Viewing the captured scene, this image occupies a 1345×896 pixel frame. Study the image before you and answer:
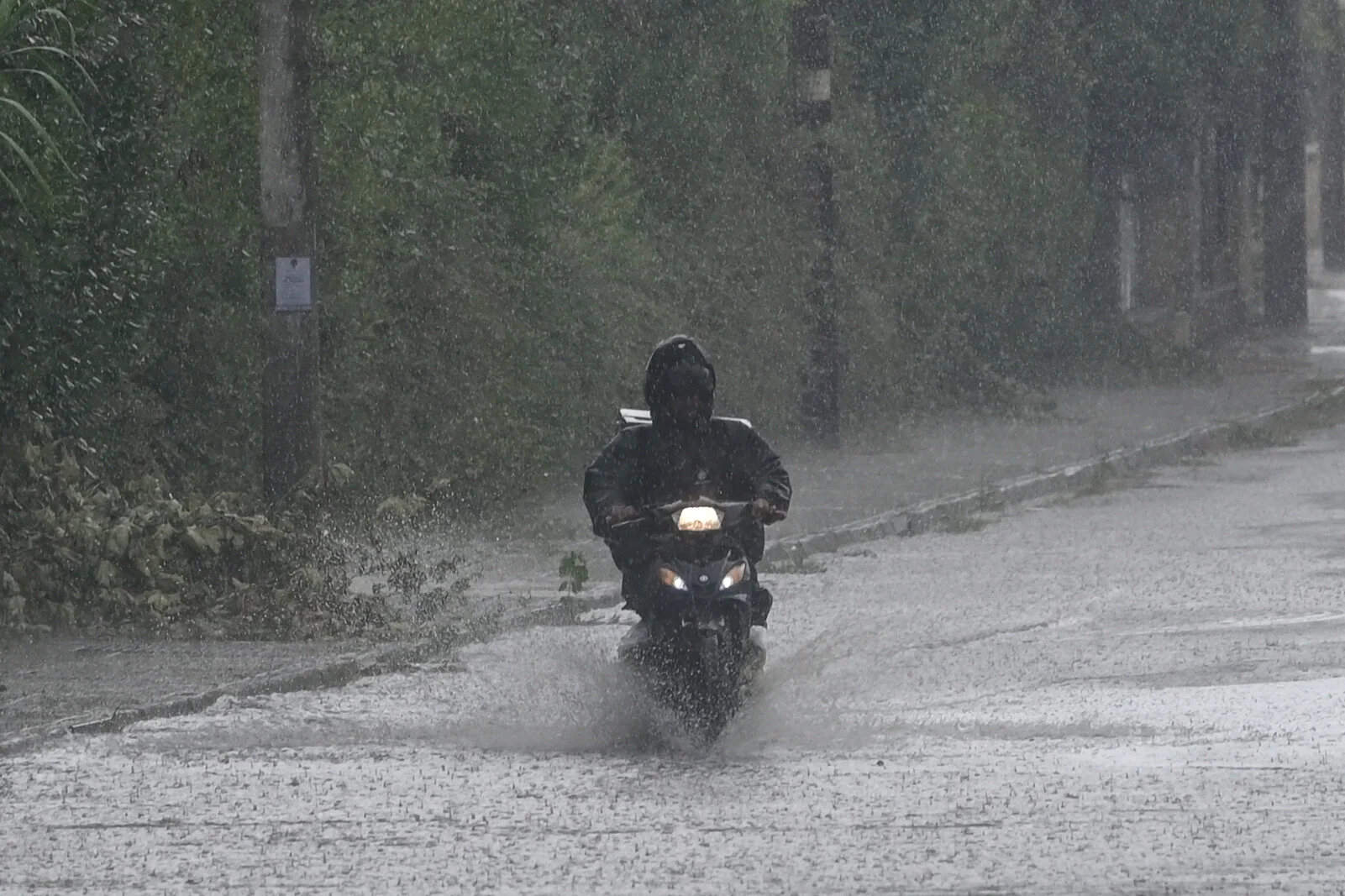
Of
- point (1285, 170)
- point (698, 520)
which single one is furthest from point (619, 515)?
point (1285, 170)

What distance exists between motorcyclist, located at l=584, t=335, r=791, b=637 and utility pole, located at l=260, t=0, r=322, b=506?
15.4 feet

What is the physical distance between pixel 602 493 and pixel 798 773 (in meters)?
1.32

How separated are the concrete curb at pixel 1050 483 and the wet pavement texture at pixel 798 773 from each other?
3.04 m

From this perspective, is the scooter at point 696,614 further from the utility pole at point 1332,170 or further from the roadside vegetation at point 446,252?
the utility pole at point 1332,170

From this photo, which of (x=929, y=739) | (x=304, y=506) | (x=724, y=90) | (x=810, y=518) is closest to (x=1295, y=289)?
(x=724, y=90)

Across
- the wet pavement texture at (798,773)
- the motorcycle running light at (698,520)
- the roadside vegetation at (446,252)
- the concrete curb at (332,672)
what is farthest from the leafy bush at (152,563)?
the motorcycle running light at (698,520)

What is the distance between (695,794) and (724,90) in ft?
50.7

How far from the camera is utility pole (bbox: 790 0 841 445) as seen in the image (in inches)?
910

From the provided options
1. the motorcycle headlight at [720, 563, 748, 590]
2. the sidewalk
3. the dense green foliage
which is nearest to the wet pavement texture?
the sidewalk

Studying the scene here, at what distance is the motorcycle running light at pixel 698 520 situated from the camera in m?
9.66

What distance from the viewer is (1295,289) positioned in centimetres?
4678

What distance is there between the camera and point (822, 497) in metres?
20.3

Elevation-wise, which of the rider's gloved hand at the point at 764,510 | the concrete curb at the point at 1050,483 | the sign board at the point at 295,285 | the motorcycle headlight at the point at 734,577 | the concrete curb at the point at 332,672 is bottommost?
the concrete curb at the point at 1050,483

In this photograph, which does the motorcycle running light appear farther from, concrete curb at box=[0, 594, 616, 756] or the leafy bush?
the leafy bush
